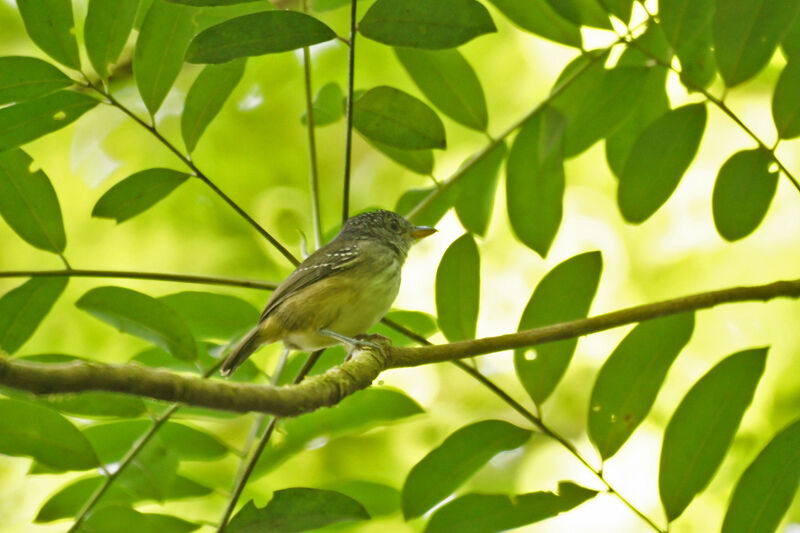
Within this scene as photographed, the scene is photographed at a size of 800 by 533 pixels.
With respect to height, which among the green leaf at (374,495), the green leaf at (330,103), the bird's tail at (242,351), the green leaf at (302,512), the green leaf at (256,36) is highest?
the green leaf at (330,103)

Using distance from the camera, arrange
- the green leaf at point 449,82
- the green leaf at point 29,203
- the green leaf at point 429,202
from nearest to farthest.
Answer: the green leaf at point 29,203 < the green leaf at point 449,82 < the green leaf at point 429,202

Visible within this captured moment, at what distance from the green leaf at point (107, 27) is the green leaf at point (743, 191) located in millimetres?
2005

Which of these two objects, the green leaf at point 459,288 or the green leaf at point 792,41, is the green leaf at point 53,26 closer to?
the green leaf at point 459,288

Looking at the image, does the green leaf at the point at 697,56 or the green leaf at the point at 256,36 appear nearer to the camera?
the green leaf at the point at 256,36

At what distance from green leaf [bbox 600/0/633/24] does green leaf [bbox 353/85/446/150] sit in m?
0.68

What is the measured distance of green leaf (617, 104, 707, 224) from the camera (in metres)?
2.91

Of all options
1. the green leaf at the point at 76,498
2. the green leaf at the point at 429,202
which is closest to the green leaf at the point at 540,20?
the green leaf at the point at 429,202

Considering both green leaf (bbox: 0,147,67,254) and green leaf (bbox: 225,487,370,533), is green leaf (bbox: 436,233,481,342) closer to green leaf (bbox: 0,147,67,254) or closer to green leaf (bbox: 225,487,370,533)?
green leaf (bbox: 225,487,370,533)

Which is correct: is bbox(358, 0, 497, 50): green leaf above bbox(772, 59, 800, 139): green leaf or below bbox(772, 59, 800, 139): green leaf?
above

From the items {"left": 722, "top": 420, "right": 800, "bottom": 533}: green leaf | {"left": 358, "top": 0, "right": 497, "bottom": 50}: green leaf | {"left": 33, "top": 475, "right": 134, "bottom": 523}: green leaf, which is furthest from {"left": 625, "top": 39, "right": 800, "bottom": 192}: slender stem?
{"left": 33, "top": 475, "right": 134, "bottom": 523}: green leaf

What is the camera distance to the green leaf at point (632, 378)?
2.64 meters

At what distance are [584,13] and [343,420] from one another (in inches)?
67.1

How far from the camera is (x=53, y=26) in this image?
272cm

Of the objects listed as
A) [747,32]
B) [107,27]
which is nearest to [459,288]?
[747,32]
